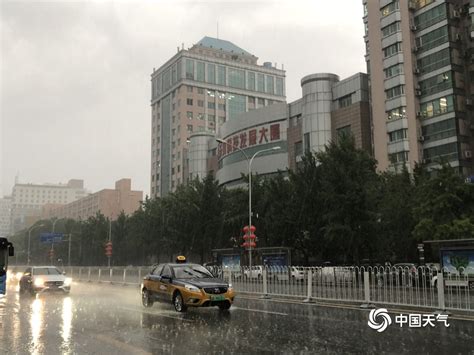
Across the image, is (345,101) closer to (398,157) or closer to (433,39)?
(398,157)

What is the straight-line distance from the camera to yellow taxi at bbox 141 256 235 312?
1361 centimetres

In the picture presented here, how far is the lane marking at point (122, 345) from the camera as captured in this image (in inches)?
319

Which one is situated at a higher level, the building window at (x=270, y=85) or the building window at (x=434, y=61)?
the building window at (x=270, y=85)

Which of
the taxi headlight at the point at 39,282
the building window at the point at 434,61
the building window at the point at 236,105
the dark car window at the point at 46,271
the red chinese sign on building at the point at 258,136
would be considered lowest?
the taxi headlight at the point at 39,282

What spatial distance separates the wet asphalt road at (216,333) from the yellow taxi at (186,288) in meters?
0.36

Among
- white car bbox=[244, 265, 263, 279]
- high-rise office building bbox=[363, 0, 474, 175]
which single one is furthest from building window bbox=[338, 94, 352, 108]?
white car bbox=[244, 265, 263, 279]

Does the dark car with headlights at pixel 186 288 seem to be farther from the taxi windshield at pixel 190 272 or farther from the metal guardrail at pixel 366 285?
the metal guardrail at pixel 366 285

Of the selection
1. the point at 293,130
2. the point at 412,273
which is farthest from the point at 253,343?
the point at 293,130

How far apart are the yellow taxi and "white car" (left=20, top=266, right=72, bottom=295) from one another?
24.4ft

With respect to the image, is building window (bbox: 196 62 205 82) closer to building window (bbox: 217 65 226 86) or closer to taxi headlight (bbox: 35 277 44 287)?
building window (bbox: 217 65 226 86)

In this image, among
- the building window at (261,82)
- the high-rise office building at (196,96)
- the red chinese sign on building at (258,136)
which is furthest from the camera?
the building window at (261,82)

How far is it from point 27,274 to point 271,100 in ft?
379

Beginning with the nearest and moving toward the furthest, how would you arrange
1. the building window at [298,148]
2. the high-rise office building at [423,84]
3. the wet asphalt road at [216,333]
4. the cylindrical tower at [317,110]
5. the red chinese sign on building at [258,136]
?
the wet asphalt road at [216,333]
the high-rise office building at [423,84]
the cylindrical tower at [317,110]
the building window at [298,148]
the red chinese sign on building at [258,136]

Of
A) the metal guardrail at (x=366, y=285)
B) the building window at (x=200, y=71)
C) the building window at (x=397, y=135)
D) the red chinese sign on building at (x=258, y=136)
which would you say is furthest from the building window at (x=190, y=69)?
the metal guardrail at (x=366, y=285)
